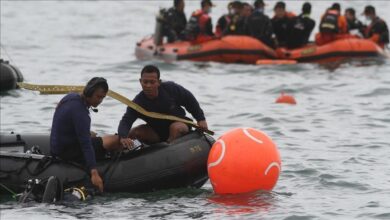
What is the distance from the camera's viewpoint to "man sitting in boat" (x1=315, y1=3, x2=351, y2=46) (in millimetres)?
23541

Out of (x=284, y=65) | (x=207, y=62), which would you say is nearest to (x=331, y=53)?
(x=284, y=65)

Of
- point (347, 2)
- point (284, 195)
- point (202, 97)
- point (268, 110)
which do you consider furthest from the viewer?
point (347, 2)

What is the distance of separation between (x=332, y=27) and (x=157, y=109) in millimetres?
11780

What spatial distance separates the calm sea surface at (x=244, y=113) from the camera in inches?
456

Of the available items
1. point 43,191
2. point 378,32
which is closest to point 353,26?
point 378,32

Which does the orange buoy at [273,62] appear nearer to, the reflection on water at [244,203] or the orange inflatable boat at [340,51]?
the orange inflatable boat at [340,51]

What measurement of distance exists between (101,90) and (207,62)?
511 inches

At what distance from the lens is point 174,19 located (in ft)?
80.5

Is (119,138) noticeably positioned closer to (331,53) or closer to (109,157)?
(109,157)

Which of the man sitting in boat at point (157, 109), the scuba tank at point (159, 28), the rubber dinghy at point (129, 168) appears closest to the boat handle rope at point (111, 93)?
the man sitting in boat at point (157, 109)

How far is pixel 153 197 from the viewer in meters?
12.0

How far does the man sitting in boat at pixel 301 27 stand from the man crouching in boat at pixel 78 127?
41.8ft

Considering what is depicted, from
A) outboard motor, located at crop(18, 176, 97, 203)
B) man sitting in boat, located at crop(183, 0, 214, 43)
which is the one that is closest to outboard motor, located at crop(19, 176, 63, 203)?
outboard motor, located at crop(18, 176, 97, 203)

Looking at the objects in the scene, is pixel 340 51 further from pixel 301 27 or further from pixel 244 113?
pixel 244 113
